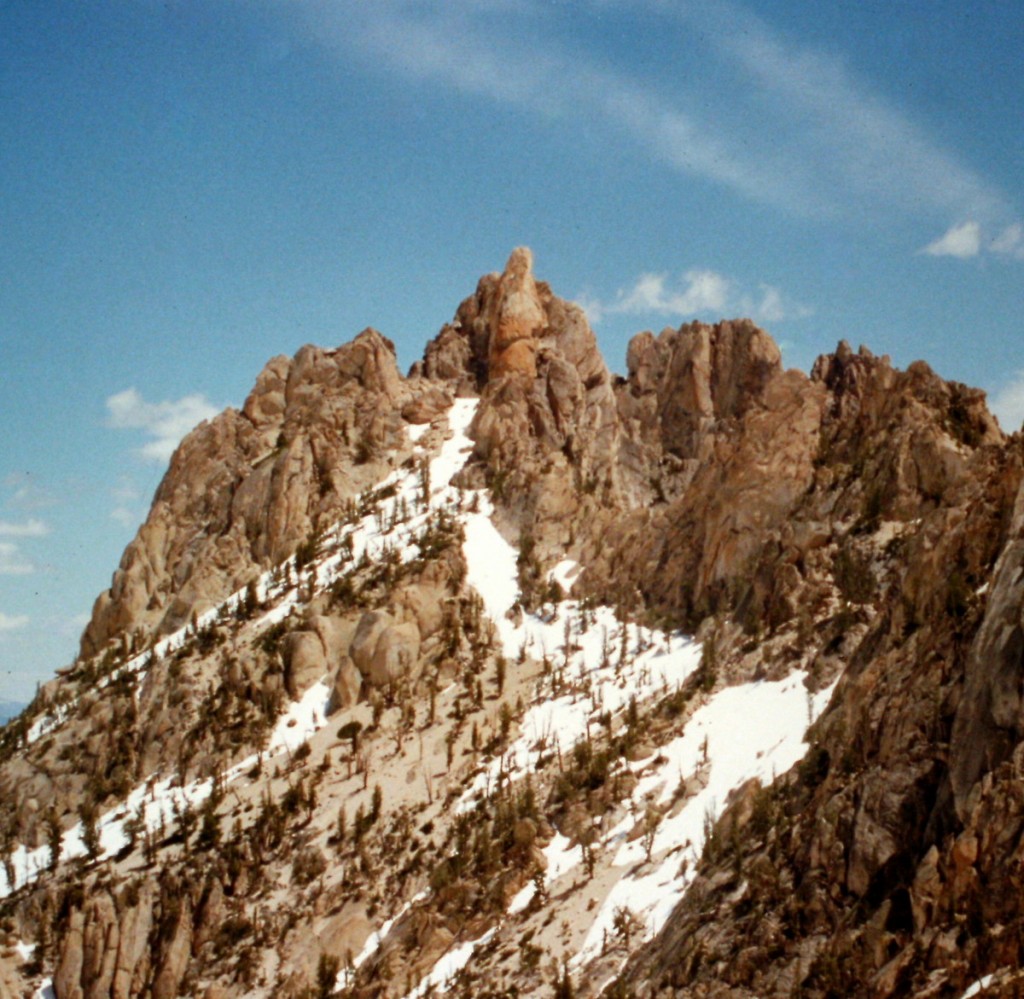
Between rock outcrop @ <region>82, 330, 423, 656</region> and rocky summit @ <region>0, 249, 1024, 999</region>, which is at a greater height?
rock outcrop @ <region>82, 330, 423, 656</region>

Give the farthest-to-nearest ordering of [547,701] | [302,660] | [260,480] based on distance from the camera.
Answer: [260,480] < [302,660] < [547,701]

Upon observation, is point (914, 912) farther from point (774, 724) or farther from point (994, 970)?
point (774, 724)

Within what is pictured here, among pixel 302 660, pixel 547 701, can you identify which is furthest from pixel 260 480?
pixel 547 701

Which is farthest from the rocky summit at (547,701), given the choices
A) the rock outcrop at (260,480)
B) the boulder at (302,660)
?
A: the rock outcrop at (260,480)

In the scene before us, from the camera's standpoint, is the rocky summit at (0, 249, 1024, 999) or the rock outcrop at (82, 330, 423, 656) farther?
the rock outcrop at (82, 330, 423, 656)

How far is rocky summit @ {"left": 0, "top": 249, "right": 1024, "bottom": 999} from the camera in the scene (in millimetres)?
39469

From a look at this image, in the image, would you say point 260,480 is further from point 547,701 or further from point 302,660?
point 547,701

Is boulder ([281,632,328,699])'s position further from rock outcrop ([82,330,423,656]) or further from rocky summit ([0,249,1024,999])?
rock outcrop ([82,330,423,656])

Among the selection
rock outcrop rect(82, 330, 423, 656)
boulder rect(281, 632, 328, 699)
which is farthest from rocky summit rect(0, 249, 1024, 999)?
rock outcrop rect(82, 330, 423, 656)

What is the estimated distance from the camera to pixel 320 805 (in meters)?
74.2

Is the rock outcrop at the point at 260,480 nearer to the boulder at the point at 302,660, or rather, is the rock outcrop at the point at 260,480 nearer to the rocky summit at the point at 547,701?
the rocky summit at the point at 547,701

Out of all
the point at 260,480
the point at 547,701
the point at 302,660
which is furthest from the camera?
the point at 260,480

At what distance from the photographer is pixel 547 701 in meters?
78.4

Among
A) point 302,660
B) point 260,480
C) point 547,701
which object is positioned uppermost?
point 260,480
